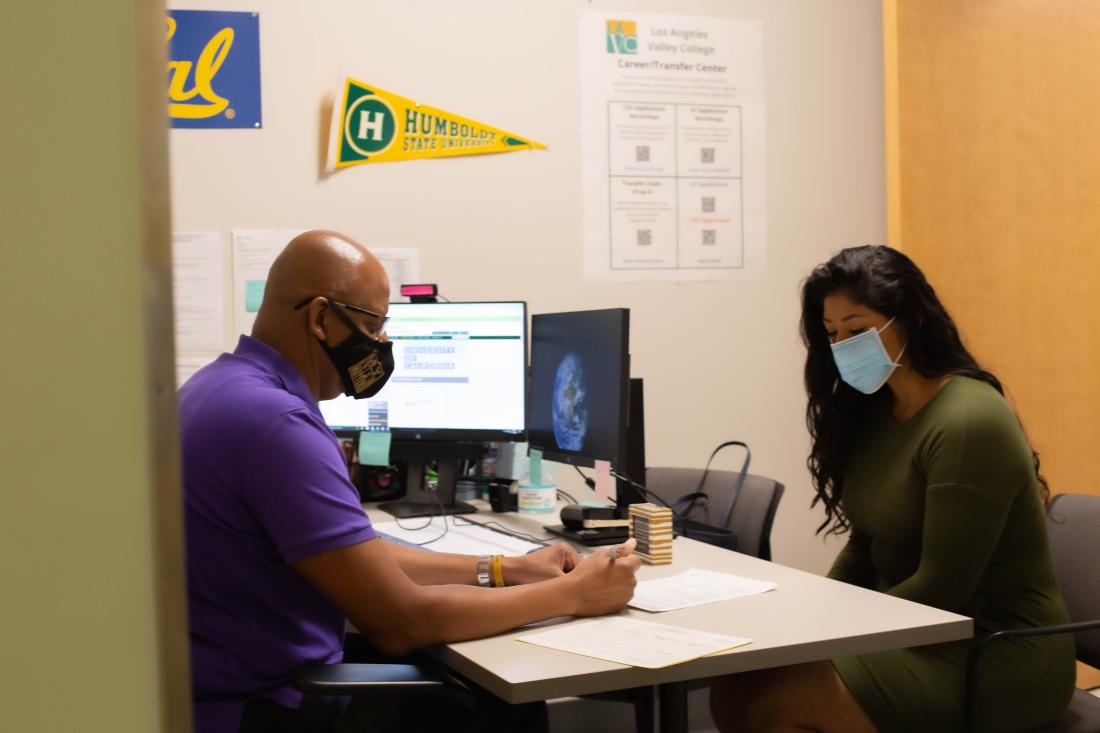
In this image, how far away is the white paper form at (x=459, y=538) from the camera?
209cm

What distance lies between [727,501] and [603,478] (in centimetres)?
56

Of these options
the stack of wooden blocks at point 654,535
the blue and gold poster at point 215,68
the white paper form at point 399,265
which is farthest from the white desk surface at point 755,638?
the blue and gold poster at point 215,68

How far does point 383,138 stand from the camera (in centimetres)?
312

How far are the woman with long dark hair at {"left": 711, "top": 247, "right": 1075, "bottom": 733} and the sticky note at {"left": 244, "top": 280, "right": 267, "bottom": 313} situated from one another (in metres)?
1.71

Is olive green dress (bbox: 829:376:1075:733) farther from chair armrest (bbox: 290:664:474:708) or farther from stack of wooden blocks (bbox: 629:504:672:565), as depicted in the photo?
chair armrest (bbox: 290:664:474:708)

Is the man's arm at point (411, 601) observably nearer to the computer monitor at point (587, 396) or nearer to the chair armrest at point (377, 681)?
the chair armrest at point (377, 681)

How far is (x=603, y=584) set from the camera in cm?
156

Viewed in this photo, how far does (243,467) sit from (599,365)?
3.27ft

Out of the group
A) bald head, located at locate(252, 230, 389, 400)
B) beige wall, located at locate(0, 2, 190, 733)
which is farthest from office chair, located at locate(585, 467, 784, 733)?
beige wall, located at locate(0, 2, 190, 733)

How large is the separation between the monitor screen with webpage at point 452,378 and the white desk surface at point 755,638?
909 millimetres

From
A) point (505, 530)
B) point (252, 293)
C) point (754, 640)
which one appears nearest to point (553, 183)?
point (252, 293)

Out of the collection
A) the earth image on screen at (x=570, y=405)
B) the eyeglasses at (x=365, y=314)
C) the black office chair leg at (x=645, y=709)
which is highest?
the eyeglasses at (x=365, y=314)

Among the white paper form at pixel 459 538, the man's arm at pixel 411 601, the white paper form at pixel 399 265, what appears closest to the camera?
the man's arm at pixel 411 601

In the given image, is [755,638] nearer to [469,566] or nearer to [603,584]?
[603,584]
